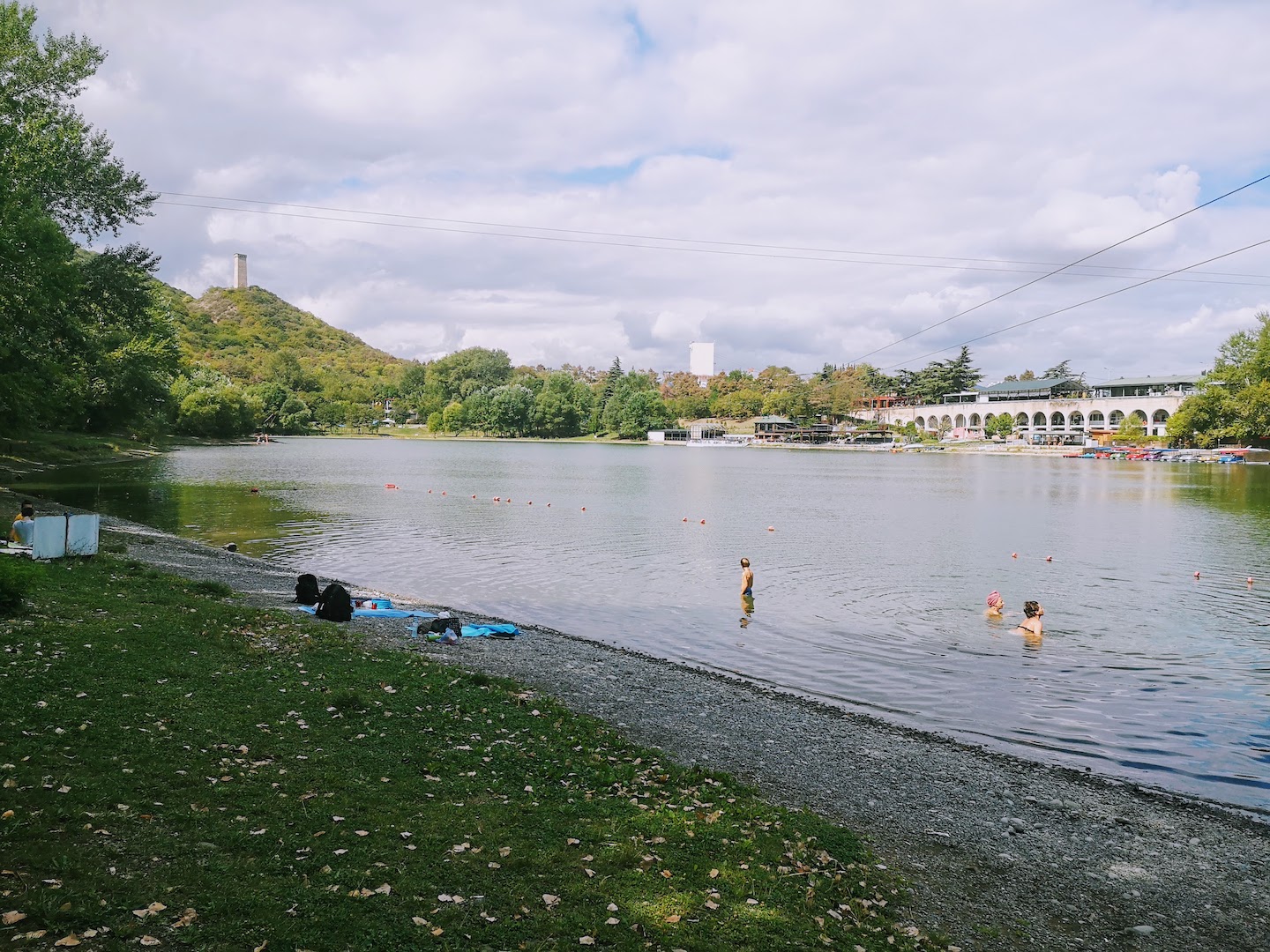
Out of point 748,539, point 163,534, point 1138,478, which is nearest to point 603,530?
point 748,539

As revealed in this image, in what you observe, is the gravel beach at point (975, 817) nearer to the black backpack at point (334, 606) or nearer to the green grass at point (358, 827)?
the green grass at point (358, 827)

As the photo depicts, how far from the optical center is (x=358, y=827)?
7684mm

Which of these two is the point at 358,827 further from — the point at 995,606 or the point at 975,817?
the point at 995,606

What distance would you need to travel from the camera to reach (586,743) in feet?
37.7

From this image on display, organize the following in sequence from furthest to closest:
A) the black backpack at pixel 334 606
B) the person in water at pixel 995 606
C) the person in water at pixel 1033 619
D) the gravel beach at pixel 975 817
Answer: the person in water at pixel 995 606
the person in water at pixel 1033 619
the black backpack at pixel 334 606
the gravel beach at pixel 975 817

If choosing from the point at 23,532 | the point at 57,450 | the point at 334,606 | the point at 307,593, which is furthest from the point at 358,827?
the point at 57,450

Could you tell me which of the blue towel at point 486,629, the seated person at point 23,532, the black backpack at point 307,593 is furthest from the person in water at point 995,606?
the seated person at point 23,532

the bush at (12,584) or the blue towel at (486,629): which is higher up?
the bush at (12,584)

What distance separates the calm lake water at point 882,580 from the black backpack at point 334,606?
6.13m

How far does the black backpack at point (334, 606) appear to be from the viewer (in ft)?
62.1

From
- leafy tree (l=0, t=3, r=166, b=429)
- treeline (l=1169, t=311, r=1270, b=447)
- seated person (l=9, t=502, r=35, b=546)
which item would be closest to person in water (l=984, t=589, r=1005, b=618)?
seated person (l=9, t=502, r=35, b=546)

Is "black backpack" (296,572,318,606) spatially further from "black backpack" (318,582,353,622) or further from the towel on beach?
"black backpack" (318,582,353,622)

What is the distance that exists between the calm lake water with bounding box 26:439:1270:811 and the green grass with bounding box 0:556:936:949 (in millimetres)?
8151

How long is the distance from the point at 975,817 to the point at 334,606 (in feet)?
47.6
